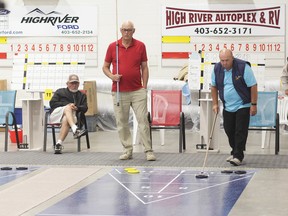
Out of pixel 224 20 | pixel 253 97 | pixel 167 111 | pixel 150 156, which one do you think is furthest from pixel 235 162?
pixel 224 20

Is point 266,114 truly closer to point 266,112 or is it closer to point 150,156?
point 266,112

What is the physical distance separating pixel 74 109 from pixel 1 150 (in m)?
1.29

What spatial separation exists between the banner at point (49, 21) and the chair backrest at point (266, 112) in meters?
5.09

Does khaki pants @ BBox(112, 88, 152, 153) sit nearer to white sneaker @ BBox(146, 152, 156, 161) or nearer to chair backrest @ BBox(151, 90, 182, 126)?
white sneaker @ BBox(146, 152, 156, 161)

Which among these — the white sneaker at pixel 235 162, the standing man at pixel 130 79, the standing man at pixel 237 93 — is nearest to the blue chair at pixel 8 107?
the standing man at pixel 130 79

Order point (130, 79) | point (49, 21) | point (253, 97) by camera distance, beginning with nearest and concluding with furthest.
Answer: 1. point (253, 97)
2. point (130, 79)
3. point (49, 21)

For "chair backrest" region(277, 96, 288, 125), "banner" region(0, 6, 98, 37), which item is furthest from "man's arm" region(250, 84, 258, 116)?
"banner" region(0, 6, 98, 37)

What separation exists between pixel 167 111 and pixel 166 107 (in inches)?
2.7

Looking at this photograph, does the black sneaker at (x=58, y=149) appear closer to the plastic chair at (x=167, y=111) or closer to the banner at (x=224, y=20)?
the plastic chair at (x=167, y=111)

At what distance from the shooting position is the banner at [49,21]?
14852 millimetres

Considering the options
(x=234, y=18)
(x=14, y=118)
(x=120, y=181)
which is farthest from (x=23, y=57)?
(x=120, y=181)

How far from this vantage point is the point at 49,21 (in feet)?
49.0

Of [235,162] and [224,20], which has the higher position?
[224,20]

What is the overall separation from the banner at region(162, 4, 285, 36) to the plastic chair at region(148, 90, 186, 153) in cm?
342
